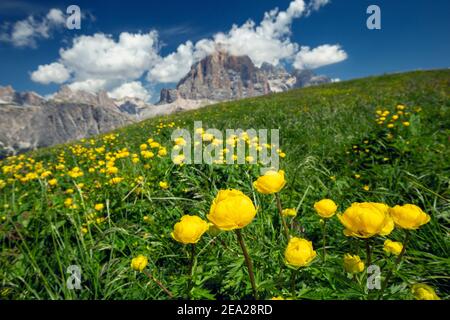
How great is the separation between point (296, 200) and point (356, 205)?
1.68m

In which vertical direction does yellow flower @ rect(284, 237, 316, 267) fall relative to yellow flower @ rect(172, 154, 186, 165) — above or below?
below

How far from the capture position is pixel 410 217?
108 centimetres

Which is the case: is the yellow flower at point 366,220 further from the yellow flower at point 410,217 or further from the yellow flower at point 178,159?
the yellow flower at point 178,159

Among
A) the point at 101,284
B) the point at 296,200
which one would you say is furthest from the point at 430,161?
the point at 101,284

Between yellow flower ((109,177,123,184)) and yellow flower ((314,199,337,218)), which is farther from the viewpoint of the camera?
yellow flower ((109,177,123,184))

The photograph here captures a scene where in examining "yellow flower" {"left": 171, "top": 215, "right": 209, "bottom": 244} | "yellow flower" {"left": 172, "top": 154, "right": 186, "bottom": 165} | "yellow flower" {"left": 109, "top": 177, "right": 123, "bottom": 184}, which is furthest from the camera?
"yellow flower" {"left": 172, "top": 154, "right": 186, "bottom": 165}

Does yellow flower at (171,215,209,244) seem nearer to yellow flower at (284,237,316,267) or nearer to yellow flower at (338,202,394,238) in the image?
yellow flower at (284,237,316,267)

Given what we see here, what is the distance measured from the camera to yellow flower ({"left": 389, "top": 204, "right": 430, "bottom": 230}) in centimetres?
107

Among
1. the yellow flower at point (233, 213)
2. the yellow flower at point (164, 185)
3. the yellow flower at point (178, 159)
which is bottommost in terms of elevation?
the yellow flower at point (164, 185)

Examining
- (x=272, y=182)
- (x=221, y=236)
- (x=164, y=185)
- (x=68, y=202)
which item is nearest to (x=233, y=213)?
(x=272, y=182)

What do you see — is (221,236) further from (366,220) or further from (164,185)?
(366,220)

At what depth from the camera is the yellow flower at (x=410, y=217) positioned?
42.0 inches

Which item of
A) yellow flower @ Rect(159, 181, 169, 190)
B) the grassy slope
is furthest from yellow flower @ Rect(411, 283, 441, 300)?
yellow flower @ Rect(159, 181, 169, 190)

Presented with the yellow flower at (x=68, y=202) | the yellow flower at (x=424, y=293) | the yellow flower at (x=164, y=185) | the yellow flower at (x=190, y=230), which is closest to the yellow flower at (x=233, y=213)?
the yellow flower at (x=190, y=230)
